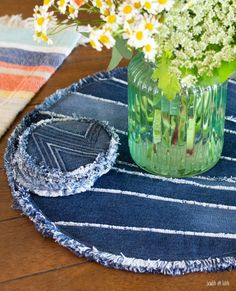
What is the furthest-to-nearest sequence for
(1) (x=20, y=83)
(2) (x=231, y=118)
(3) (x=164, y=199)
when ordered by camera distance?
(1) (x=20, y=83) < (2) (x=231, y=118) < (3) (x=164, y=199)

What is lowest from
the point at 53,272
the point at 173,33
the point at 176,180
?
the point at 53,272

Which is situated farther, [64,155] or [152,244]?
[64,155]

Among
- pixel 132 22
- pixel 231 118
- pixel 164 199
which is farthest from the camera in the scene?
pixel 231 118

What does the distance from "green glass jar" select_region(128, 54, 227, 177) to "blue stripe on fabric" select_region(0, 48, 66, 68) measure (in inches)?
14.9

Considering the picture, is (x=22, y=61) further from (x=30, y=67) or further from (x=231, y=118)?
(x=231, y=118)

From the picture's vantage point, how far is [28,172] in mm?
971

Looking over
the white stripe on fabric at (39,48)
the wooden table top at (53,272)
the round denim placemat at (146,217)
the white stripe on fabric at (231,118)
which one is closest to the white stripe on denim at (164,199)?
the round denim placemat at (146,217)

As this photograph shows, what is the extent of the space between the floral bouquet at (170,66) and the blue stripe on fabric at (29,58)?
0.38 metres

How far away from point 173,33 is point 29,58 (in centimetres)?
63

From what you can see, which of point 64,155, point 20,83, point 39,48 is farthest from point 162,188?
point 39,48

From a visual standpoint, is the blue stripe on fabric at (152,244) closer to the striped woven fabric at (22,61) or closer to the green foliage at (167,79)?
the green foliage at (167,79)

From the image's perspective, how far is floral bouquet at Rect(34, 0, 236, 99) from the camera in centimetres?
75

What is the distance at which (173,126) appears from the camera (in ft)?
3.15

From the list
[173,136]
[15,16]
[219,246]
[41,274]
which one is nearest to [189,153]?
[173,136]
